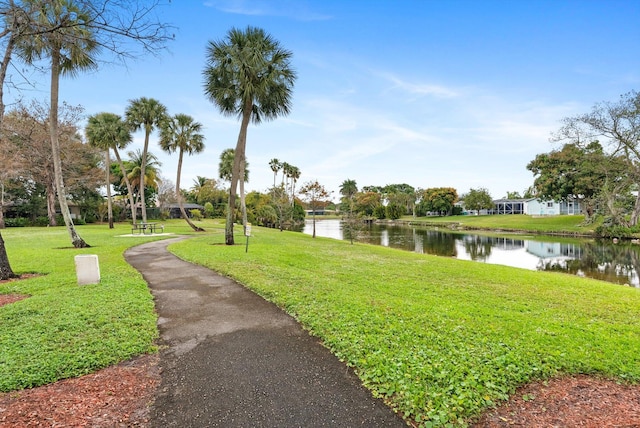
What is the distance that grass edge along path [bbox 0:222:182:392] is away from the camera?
3.42 metres

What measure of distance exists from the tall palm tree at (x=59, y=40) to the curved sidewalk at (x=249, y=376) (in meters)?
4.45

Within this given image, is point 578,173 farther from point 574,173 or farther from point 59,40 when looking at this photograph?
point 59,40

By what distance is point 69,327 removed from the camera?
178 inches

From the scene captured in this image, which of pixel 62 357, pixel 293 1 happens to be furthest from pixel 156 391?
pixel 293 1

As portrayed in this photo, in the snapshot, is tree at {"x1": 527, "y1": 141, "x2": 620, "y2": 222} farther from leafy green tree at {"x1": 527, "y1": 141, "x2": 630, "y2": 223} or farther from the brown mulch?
the brown mulch

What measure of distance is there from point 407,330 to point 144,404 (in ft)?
10.9

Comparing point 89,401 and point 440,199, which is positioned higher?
point 440,199

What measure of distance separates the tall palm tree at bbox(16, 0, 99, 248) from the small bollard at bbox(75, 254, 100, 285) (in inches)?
168

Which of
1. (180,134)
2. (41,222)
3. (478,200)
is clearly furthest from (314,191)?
(478,200)

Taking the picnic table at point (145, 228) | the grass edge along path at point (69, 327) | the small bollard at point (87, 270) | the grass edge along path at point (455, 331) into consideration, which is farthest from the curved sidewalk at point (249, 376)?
the picnic table at point (145, 228)

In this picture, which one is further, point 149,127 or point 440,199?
point 440,199

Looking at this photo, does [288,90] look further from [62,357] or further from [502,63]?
[62,357]

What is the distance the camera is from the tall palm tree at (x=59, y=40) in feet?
14.4

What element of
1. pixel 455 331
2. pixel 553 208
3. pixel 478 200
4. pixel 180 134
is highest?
pixel 180 134
